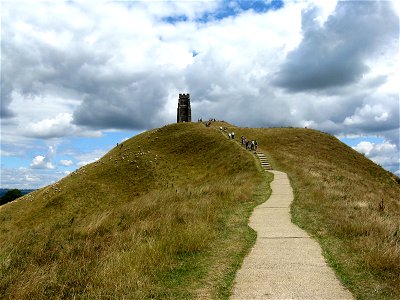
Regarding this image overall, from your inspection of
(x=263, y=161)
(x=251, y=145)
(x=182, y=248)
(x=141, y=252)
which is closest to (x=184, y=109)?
(x=251, y=145)

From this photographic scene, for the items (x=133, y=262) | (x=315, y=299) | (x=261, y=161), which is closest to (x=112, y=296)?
(x=133, y=262)

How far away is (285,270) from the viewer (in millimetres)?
7539

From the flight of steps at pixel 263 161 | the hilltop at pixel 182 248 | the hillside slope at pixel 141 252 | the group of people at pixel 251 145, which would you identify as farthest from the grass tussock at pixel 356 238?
the group of people at pixel 251 145

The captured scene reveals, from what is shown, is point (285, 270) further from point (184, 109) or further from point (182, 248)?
point (184, 109)

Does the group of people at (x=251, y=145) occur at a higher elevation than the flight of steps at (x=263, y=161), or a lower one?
higher

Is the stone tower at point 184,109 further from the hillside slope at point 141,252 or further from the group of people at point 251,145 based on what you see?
the hillside slope at point 141,252

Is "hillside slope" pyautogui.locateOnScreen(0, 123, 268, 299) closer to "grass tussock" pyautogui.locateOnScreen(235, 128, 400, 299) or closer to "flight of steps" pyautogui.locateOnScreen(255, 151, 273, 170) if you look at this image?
"grass tussock" pyautogui.locateOnScreen(235, 128, 400, 299)

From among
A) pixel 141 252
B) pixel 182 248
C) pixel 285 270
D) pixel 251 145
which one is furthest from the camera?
pixel 251 145

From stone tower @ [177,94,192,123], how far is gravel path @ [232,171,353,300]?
237 feet

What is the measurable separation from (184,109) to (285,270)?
77672 mm

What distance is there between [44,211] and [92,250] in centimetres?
3654

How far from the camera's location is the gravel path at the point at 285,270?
6.35m

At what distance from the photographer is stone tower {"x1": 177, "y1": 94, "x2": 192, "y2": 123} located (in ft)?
275

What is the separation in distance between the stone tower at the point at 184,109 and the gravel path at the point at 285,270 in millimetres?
72218
